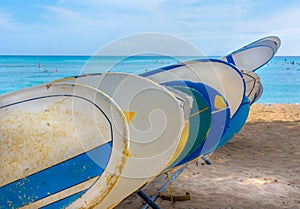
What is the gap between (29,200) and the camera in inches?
81.1

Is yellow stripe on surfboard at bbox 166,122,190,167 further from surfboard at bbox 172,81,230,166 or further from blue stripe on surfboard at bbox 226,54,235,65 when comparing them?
blue stripe on surfboard at bbox 226,54,235,65

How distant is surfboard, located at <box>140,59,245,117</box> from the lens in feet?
12.8

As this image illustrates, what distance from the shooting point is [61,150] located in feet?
6.84

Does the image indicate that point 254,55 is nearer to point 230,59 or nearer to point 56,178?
point 230,59

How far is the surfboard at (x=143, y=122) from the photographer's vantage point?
221 cm

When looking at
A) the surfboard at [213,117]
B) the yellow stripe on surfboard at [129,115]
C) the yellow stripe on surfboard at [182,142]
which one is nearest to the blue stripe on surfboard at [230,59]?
the surfboard at [213,117]

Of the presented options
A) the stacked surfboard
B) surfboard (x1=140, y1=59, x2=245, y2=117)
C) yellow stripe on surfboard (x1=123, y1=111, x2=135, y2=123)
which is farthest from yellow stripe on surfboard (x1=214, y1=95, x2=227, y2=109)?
yellow stripe on surfboard (x1=123, y1=111, x2=135, y2=123)

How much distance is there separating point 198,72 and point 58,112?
7.37 feet

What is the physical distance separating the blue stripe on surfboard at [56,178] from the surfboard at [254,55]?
15.2 feet

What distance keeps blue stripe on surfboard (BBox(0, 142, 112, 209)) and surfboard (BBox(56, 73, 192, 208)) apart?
0.18m

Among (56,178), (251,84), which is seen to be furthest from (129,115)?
(251,84)

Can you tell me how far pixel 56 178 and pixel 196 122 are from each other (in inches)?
49.2

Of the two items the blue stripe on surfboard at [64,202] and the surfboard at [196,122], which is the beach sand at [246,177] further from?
the blue stripe on surfboard at [64,202]

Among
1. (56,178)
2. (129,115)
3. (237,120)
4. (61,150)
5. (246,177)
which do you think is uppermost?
(129,115)
